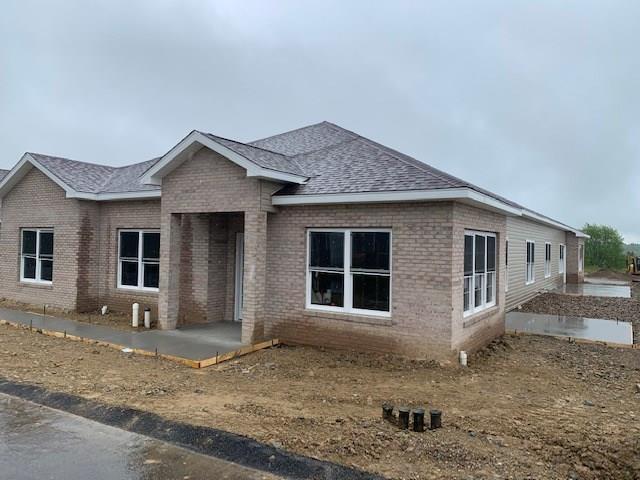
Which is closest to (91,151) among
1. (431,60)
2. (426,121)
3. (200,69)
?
(200,69)

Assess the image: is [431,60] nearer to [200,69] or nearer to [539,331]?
[200,69]

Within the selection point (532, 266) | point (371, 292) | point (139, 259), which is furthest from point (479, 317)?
point (532, 266)

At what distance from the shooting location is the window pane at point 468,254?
30.5 feet

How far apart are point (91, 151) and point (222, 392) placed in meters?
48.7

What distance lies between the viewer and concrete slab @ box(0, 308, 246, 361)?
359 inches

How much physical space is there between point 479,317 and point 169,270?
716 centimetres

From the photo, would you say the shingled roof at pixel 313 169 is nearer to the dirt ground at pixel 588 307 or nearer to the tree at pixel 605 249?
the dirt ground at pixel 588 307

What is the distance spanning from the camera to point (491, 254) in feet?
36.5

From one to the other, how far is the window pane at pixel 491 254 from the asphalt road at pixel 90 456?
322 inches

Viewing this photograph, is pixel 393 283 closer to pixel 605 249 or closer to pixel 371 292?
pixel 371 292

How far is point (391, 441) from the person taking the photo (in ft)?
16.2

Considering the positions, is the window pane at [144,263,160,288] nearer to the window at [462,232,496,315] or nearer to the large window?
the large window

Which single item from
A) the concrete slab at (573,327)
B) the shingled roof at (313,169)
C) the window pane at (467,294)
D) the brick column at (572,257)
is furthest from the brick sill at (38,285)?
the brick column at (572,257)

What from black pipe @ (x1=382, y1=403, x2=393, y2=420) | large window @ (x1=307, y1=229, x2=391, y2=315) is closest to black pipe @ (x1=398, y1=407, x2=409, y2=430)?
black pipe @ (x1=382, y1=403, x2=393, y2=420)
